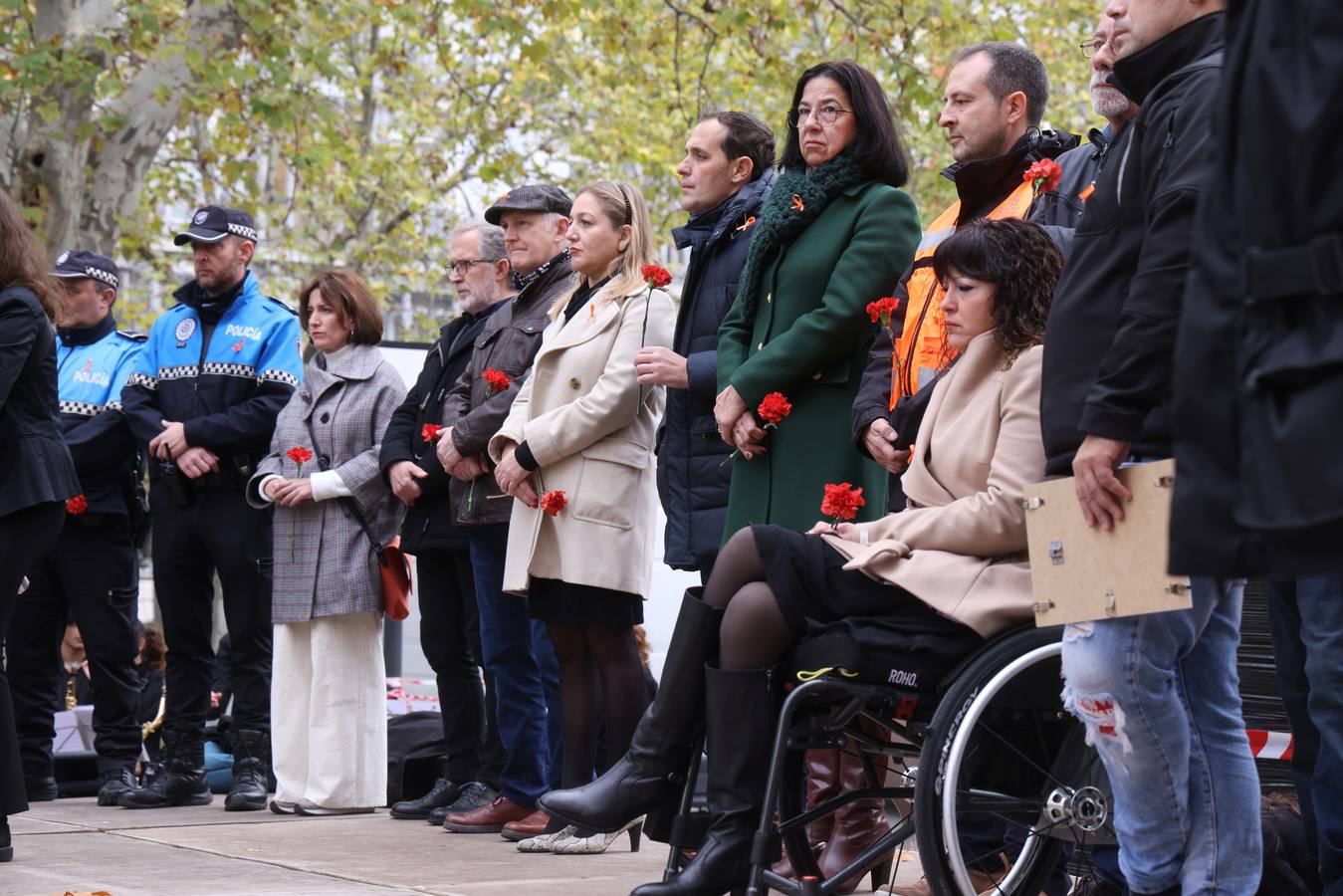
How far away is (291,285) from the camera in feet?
77.6

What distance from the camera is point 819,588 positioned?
14.1 ft

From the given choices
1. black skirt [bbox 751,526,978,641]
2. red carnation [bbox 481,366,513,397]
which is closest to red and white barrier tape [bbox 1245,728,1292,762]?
black skirt [bbox 751,526,978,641]

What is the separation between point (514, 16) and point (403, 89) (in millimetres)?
9544

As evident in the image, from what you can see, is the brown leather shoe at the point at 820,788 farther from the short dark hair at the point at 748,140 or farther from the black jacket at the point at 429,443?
the black jacket at the point at 429,443

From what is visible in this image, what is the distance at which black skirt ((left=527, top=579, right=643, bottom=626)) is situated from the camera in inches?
239

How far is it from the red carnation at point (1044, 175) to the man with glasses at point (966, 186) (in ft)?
0.32

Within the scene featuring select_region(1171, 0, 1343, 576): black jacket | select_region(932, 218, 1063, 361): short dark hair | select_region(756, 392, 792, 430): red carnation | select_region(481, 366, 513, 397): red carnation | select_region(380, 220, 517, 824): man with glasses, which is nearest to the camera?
select_region(1171, 0, 1343, 576): black jacket

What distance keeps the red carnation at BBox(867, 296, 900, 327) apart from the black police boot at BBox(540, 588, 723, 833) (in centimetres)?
109

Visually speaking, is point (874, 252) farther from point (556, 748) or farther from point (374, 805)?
point (374, 805)

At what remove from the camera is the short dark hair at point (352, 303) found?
768cm

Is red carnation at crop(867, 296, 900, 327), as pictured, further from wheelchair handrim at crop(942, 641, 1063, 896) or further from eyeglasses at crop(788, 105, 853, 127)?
wheelchair handrim at crop(942, 641, 1063, 896)

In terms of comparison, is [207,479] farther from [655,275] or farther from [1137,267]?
[1137,267]

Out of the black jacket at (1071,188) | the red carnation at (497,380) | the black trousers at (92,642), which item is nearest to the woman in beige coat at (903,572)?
the black jacket at (1071,188)

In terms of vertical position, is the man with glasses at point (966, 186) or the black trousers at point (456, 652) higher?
the man with glasses at point (966, 186)
